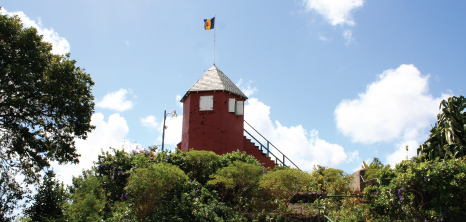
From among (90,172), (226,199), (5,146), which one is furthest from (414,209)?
(5,146)

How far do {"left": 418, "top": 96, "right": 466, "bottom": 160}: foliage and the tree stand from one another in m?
14.6

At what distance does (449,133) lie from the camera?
8539 mm

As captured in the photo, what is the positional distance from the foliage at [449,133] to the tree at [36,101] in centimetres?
1460

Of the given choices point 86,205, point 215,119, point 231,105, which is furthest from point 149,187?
point 231,105

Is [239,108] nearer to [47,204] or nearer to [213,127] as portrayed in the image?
[213,127]

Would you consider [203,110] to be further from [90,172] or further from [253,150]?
[90,172]

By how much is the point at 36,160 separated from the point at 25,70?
4275 millimetres

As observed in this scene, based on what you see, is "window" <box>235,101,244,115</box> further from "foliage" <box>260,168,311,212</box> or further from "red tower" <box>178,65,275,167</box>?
"foliage" <box>260,168,311,212</box>

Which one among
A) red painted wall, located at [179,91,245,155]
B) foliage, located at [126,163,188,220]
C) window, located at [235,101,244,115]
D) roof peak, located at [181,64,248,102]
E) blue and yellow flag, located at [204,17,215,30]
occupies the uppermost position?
blue and yellow flag, located at [204,17,215,30]

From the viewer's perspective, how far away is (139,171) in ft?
35.1

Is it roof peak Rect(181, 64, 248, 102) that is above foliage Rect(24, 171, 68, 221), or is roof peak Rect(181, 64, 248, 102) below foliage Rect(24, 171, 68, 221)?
above

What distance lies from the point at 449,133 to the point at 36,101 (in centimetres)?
1652

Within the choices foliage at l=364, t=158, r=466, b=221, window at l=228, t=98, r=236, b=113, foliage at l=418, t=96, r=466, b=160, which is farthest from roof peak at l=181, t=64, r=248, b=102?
foliage at l=364, t=158, r=466, b=221

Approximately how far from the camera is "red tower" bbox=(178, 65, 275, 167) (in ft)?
71.3
